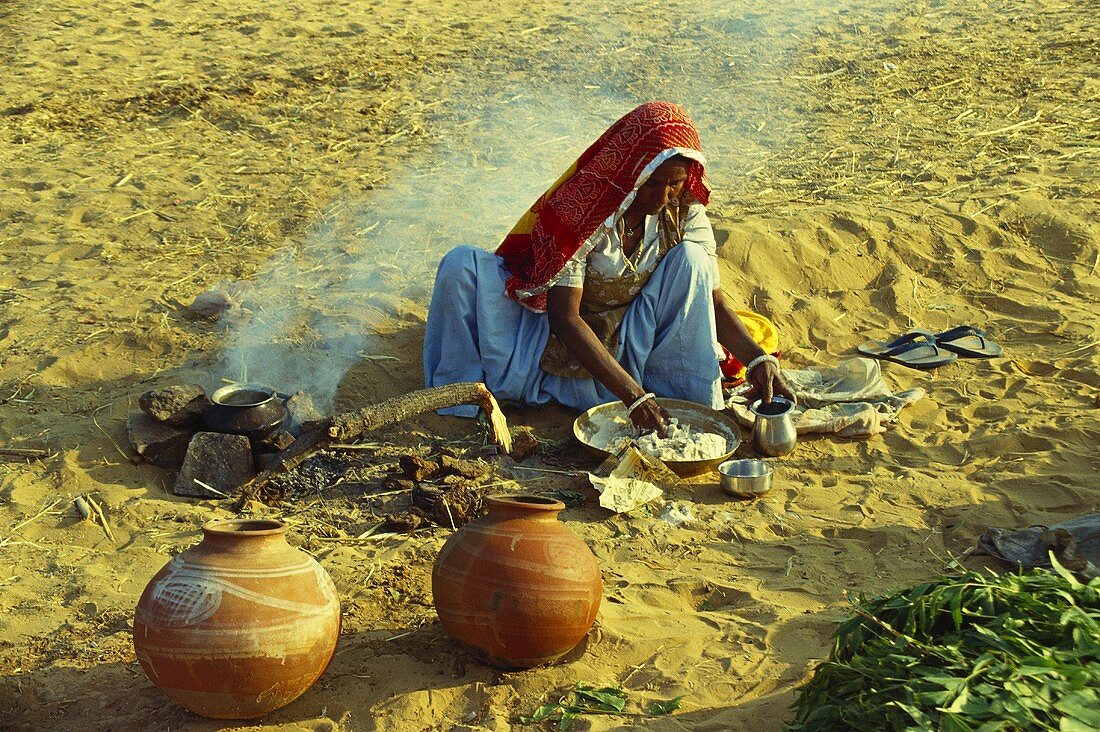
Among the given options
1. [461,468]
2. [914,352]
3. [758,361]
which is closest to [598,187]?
[758,361]

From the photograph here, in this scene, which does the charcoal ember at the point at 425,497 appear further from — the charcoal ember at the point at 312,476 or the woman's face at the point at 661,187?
the woman's face at the point at 661,187

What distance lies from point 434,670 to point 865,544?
71.1 inches

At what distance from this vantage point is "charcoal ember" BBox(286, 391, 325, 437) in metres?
4.64

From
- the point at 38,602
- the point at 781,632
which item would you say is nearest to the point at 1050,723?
the point at 781,632

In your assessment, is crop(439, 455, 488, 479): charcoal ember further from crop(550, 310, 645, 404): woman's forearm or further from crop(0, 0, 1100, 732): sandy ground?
crop(550, 310, 645, 404): woman's forearm

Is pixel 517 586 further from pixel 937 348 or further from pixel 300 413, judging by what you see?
pixel 937 348

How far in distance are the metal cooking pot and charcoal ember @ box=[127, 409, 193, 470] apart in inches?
5.1

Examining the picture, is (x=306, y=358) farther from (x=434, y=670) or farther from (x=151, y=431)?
(x=434, y=670)

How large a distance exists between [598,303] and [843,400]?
51.7 inches

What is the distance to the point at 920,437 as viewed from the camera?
5.13 meters

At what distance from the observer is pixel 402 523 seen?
4.17 m

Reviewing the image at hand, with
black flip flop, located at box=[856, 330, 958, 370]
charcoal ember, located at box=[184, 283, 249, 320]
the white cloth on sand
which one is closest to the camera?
the white cloth on sand

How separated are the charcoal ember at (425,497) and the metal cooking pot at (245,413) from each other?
0.71 m

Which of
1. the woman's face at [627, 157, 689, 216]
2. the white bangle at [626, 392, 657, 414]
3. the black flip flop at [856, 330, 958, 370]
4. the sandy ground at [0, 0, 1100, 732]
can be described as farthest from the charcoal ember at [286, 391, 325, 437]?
the black flip flop at [856, 330, 958, 370]
